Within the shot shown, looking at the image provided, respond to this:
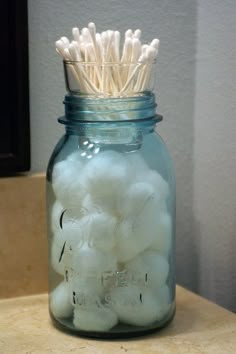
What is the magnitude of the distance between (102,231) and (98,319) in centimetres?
9

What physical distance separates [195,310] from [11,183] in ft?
0.84

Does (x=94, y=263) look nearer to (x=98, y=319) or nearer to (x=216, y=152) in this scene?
(x=98, y=319)

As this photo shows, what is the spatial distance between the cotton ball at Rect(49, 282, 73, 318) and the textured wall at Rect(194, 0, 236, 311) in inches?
10.3

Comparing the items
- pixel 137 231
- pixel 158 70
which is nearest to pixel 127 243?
pixel 137 231

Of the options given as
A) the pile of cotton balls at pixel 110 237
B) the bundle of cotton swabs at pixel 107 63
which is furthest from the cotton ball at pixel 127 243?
the bundle of cotton swabs at pixel 107 63

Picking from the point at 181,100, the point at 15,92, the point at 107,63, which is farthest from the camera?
the point at 181,100

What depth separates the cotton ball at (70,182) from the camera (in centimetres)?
66

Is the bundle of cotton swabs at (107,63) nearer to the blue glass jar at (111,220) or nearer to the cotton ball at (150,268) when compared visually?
the blue glass jar at (111,220)

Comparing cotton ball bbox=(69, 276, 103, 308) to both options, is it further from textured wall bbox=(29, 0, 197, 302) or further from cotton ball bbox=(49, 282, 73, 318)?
textured wall bbox=(29, 0, 197, 302)

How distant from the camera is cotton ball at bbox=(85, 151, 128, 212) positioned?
65 cm

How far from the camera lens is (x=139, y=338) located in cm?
67

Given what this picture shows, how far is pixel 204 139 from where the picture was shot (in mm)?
876

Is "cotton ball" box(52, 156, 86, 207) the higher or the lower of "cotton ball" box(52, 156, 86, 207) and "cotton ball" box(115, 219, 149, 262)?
the higher

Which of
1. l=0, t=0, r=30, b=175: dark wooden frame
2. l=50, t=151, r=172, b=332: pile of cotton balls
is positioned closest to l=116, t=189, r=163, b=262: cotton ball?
l=50, t=151, r=172, b=332: pile of cotton balls
